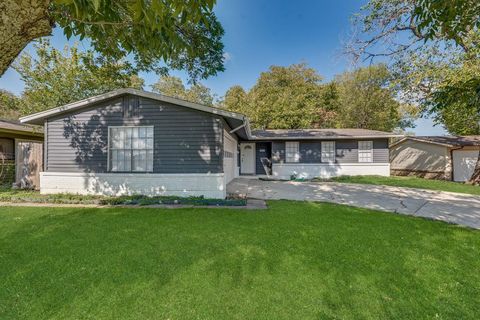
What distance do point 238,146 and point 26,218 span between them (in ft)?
35.0

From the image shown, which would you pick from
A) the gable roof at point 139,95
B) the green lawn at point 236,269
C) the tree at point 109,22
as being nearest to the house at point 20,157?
the gable roof at point 139,95

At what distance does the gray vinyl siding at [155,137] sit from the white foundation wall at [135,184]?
22cm

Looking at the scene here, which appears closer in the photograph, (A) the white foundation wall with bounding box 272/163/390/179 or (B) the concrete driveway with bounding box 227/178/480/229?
(B) the concrete driveway with bounding box 227/178/480/229

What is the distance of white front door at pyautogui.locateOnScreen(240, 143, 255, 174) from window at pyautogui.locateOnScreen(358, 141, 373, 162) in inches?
256

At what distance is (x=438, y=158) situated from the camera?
584 inches

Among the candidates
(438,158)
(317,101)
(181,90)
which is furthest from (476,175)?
(181,90)

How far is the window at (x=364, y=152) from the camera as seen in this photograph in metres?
14.1

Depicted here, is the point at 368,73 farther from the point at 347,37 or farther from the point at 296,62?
the point at 347,37

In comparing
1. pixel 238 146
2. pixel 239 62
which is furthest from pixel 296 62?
pixel 238 146

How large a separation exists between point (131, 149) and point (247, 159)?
27.0 feet

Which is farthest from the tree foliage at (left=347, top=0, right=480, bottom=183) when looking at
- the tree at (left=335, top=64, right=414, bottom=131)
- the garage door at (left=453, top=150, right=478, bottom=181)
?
the tree at (left=335, top=64, right=414, bottom=131)

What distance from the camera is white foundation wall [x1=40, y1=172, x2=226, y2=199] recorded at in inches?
303

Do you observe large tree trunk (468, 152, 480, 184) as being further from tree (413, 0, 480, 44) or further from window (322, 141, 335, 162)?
tree (413, 0, 480, 44)

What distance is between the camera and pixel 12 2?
2.17 metres
